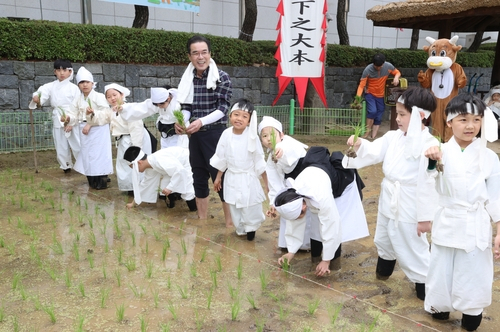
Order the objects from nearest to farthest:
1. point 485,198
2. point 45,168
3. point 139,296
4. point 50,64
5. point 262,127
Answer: point 485,198 < point 139,296 < point 262,127 < point 45,168 < point 50,64

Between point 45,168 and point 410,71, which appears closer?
point 45,168

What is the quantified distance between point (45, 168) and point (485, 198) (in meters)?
6.81

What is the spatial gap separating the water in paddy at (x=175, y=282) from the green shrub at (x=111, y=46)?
3.91m

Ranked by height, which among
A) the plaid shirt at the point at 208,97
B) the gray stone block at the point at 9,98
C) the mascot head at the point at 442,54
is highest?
the mascot head at the point at 442,54

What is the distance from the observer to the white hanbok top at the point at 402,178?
3.15 meters

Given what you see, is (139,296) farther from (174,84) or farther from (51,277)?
(174,84)

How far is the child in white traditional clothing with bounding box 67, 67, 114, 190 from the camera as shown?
6414mm

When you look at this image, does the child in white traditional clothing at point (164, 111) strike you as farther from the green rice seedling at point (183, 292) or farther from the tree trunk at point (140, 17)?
the tree trunk at point (140, 17)

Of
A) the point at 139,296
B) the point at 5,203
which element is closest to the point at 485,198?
the point at 139,296


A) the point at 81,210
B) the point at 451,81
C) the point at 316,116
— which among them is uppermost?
the point at 451,81

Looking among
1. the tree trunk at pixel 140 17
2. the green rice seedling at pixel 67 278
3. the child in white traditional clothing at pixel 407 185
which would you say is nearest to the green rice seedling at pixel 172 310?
the green rice seedling at pixel 67 278

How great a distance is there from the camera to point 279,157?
13.2 ft

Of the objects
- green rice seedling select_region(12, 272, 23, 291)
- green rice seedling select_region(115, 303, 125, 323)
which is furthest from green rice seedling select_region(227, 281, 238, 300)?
green rice seedling select_region(12, 272, 23, 291)

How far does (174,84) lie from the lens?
10453 millimetres
